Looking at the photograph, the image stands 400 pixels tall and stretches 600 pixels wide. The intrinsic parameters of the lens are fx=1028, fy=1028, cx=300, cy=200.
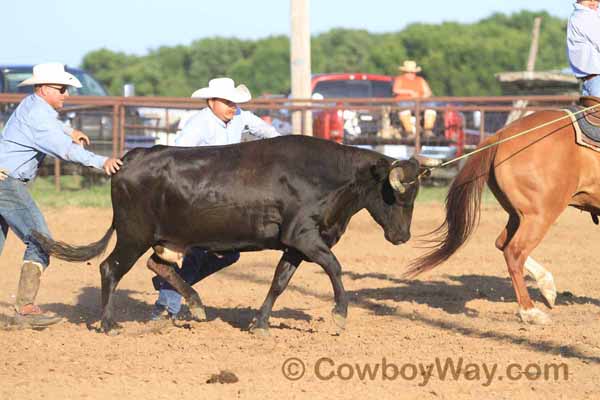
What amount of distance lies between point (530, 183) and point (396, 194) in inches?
46.7

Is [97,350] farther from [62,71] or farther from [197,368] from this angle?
[62,71]

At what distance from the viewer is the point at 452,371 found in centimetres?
603

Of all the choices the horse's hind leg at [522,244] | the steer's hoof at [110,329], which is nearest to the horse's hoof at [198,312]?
the steer's hoof at [110,329]

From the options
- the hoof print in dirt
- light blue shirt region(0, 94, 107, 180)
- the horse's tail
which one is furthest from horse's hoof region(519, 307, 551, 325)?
light blue shirt region(0, 94, 107, 180)

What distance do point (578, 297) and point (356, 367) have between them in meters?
3.77

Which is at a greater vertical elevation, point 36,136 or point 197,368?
point 36,136

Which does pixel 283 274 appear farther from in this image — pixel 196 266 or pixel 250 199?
pixel 196 266

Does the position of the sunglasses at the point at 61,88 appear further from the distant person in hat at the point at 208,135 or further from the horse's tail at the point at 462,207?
the horse's tail at the point at 462,207

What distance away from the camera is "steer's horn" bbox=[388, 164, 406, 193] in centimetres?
727

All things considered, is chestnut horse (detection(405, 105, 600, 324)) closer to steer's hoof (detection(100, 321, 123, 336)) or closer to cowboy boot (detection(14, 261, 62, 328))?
steer's hoof (detection(100, 321, 123, 336))

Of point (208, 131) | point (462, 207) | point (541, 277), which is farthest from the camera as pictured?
point (462, 207)

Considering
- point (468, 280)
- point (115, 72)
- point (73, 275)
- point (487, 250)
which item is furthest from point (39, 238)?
point (115, 72)

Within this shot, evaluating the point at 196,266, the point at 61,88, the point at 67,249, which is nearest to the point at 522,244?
the point at 196,266

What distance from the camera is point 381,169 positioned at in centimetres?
738
